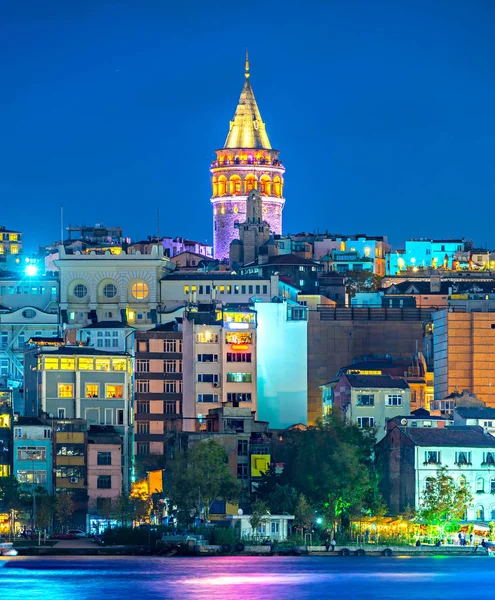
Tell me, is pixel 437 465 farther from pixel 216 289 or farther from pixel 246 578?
pixel 216 289

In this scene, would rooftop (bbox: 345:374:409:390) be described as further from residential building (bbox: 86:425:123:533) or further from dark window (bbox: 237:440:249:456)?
residential building (bbox: 86:425:123:533)

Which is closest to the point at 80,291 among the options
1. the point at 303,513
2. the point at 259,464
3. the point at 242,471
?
the point at 259,464

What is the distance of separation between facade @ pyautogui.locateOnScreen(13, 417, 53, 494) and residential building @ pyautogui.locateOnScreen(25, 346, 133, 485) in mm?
10853

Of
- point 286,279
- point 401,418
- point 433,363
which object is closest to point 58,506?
point 401,418

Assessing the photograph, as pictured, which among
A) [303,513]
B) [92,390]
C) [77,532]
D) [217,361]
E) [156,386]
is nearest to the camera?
[303,513]

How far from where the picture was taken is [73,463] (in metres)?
131

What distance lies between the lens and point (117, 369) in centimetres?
14625

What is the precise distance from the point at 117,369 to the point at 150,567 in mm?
34034

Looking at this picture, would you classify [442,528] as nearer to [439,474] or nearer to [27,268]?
[439,474]

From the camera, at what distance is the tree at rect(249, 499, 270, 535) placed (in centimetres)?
11800

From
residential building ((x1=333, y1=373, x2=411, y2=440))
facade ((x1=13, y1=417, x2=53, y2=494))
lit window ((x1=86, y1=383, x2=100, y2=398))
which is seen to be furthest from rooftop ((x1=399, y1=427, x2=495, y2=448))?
lit window ((x1=86, y1=383, x2=100, y2=398))

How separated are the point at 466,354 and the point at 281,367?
41.0 ft

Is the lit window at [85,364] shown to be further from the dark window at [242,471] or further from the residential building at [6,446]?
the dark window at [242,471]

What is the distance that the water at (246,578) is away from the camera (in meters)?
102
